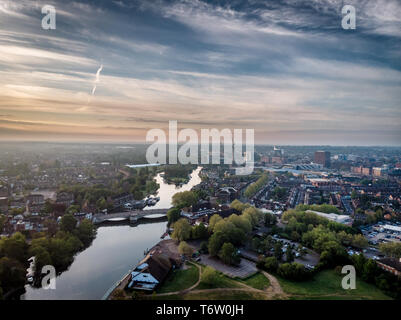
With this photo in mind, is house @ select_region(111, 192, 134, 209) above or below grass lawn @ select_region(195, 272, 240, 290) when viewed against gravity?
above

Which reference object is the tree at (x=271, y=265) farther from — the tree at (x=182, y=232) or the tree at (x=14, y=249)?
the tree at (x=14, y=249)

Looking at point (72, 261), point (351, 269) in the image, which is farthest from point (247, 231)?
point (72, 261)

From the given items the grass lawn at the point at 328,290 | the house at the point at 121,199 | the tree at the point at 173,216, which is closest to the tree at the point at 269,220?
the tree at the point at 173,216

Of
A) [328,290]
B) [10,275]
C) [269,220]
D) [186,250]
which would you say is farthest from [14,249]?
[269,220]

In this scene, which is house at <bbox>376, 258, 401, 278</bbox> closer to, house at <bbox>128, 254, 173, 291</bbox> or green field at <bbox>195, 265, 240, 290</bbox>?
green field at <bbox>195, 265, 240, 290</bbox>

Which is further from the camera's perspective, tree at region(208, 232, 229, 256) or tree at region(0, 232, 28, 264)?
tree at region(208, 232, 229, 256)

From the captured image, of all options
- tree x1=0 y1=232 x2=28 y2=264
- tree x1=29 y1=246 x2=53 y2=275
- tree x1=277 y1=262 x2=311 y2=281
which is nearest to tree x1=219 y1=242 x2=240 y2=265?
tree x1=277 y1=262 x2=311 y2=281

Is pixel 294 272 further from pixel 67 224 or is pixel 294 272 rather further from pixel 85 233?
pixel 67 224
